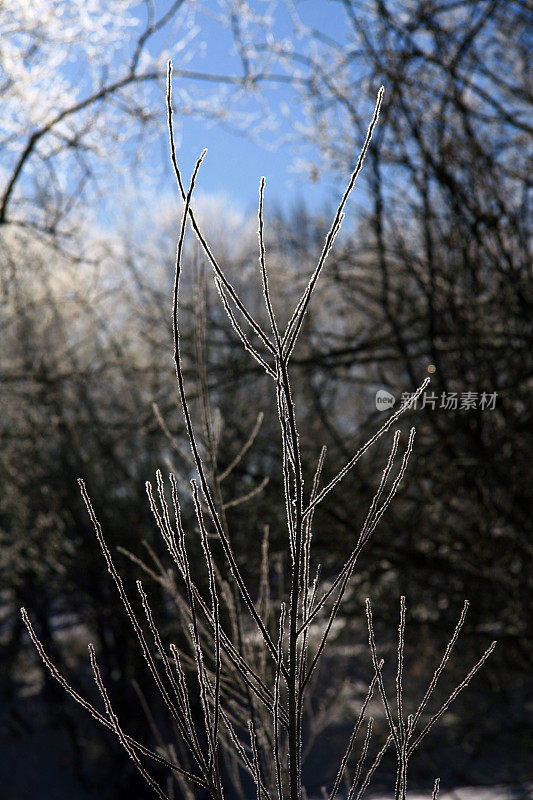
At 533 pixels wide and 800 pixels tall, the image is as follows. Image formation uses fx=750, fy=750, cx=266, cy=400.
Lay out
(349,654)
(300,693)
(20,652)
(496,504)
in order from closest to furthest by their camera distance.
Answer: (300,693)
(496,504)
(349,654)
(20,652)

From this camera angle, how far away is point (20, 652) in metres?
11.2

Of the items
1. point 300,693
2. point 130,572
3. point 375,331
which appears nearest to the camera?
point 300,693

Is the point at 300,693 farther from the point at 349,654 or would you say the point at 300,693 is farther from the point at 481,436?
the point at 349,654

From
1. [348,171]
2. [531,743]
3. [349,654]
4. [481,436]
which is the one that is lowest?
[349,654]

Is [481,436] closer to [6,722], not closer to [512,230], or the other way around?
[512,230]

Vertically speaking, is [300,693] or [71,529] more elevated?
[300,693]

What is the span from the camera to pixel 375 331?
184 inches

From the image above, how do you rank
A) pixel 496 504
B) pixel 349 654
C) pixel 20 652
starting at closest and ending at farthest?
pixel 496 504, pixel 349 654, pixel 20 652

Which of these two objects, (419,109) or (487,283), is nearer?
(419,109)

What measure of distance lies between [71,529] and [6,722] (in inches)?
151

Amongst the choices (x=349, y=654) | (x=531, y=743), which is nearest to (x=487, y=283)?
(x=531, y=743)

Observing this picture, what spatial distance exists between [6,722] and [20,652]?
41.7 inches

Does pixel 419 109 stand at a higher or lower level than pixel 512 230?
higher

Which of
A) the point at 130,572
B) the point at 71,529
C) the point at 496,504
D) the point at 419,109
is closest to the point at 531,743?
the point at 496,504
